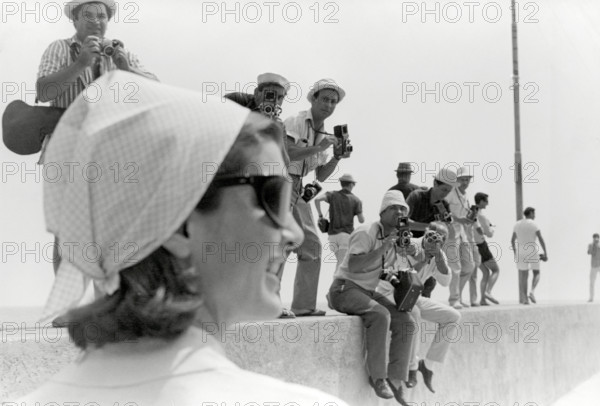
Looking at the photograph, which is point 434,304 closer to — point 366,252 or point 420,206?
point 420,206

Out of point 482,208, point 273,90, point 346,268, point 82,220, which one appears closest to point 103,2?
point 273,90

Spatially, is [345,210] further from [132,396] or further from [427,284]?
[132,396]

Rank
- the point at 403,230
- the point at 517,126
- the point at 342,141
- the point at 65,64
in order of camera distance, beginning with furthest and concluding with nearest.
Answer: the point at 517,126, the point at 403,230, the point at 342,141, the point at 65,64

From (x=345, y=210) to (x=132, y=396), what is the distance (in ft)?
21.2

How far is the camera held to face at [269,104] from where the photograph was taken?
4840mm

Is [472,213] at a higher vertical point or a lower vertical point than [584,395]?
higher

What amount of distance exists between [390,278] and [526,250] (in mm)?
5788

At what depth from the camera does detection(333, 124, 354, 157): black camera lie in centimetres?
539

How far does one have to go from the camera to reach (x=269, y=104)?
4867 mm

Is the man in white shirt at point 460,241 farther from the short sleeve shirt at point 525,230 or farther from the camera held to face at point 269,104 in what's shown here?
the camera held to face at point 269,104

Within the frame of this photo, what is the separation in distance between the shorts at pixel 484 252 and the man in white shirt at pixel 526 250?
4.19ft

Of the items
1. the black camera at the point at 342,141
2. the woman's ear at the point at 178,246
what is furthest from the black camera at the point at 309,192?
the woman's ear at the point at 178,246

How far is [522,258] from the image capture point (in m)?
11.1

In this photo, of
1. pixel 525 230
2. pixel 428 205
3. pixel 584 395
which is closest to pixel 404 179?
pixel 428 205
